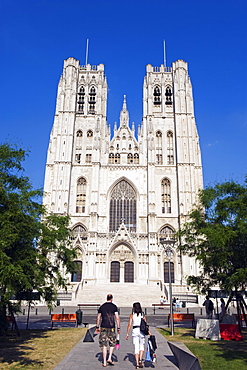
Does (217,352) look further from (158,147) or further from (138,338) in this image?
(158,147)

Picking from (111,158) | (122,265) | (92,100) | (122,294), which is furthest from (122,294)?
(92,100)

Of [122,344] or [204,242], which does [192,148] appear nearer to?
[204,242]

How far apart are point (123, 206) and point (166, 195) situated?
239 inches

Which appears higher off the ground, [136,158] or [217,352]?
[136,158]

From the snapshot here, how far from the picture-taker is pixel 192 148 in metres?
43.9

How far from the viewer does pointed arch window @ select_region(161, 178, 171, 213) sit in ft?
138

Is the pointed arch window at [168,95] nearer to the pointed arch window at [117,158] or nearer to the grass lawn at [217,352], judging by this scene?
the pointed arch window at [117,158]

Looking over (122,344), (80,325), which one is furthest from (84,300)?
(122,344)

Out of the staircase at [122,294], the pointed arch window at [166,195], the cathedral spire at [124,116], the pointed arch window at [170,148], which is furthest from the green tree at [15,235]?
the cathedral spire at [124,116]

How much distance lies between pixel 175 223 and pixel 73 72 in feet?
91.7

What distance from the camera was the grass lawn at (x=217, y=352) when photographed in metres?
8.20

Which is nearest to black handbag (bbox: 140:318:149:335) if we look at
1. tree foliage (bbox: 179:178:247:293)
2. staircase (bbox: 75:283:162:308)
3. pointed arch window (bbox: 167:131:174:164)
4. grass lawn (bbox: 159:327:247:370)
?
grass lawn (bbox: 159:327:247:370)

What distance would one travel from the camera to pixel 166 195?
141ft

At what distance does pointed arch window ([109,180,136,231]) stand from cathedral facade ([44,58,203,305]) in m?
0.13
